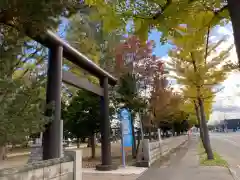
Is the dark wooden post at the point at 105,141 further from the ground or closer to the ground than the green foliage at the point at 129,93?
closer to the ground

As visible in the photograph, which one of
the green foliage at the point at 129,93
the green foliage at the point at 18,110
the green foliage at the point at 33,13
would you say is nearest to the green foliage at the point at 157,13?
the green foliage at the point at 33,13

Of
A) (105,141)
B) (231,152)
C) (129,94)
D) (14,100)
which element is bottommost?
(231,152)

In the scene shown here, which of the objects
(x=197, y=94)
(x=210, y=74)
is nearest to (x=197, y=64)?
(x=210, y=74)

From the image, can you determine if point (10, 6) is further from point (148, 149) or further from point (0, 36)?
point (148, 149)

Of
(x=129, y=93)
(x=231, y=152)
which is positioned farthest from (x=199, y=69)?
(x=231, y=152)

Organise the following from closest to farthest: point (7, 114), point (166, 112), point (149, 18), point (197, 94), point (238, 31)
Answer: point (238, 31) < point (149, 18) < point (7, 114) < point (197, 94) < point (166, 112)

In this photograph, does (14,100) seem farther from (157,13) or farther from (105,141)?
(105,141)

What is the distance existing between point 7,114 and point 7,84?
0.55 meters

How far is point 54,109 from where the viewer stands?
5512 millimetres

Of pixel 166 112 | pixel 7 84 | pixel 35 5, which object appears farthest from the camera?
pixel 166 112

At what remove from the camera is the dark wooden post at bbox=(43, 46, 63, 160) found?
5.71 metres

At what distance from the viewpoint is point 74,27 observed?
6770 millimetres

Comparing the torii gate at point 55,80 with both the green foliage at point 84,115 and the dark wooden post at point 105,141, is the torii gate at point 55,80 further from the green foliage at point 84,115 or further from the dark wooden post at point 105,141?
the green foliage at point 84,115

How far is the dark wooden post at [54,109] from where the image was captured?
5.71 metres
